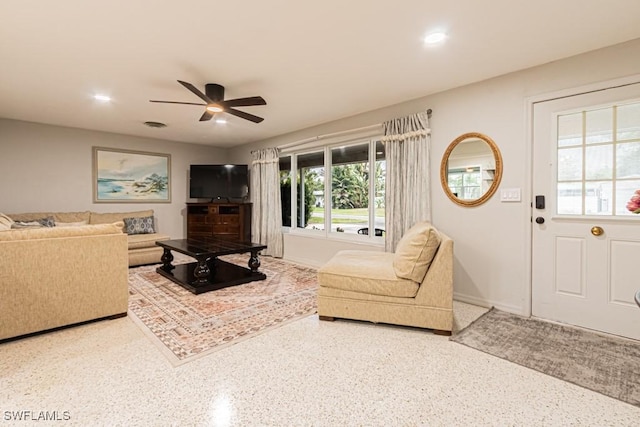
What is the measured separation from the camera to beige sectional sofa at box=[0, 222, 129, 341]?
223 cm

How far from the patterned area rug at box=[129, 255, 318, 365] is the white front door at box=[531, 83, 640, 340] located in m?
2.29

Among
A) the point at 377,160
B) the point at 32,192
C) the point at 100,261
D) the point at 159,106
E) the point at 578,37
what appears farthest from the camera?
the point at 32,192

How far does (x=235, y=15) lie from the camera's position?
6.70ft

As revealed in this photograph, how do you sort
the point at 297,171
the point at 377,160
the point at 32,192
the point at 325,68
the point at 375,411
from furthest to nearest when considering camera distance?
the point at 297,171
the point at 32,192
the point at 377,160
the point at 325,68
the point at 375,411

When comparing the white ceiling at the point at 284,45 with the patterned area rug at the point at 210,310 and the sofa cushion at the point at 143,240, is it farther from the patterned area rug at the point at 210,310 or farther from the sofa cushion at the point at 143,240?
the patterned area rug at the point at 210,310

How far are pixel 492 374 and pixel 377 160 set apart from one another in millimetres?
2928

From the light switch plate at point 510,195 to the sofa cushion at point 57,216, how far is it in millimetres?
6013

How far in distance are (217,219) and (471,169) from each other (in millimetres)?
4625

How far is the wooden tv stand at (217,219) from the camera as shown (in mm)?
5934


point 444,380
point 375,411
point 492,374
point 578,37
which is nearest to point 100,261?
point 375,411

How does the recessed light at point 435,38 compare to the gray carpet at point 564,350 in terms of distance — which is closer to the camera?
the gray carpet at point 564,350

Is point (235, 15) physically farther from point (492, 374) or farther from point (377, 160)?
point (492, 374)

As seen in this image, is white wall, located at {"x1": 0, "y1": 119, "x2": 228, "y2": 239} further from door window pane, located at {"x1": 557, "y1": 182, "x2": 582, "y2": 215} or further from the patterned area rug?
door window pane, located at {"x1": 557, "y1": 182, "x2": 582, "y2": 215}

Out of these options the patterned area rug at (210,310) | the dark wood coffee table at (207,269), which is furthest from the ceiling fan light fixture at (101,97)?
the patterned area rug at (210,310)
